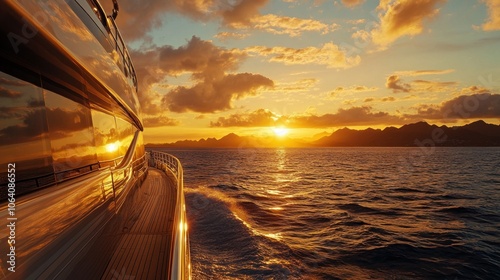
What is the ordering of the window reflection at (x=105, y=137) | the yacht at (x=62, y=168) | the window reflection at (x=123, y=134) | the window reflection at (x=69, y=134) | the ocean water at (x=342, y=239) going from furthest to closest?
the ocean water at (x=342, y=239) → the window reflection at (x=123, y=134) → the window reflection at (x=105, y=137) → the window reflection at (x=69, y=134) → the yacht at (x=62, y=168)

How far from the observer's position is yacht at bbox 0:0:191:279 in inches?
99.8

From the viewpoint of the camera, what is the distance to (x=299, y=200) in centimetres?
2344

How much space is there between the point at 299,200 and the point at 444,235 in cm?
1074

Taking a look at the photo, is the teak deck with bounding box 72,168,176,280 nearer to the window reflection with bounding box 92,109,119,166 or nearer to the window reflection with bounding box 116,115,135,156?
the window reflection with bounding box 92,109,119,166

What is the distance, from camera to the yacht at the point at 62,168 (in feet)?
8.32

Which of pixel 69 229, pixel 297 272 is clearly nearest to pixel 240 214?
pixel 297 272

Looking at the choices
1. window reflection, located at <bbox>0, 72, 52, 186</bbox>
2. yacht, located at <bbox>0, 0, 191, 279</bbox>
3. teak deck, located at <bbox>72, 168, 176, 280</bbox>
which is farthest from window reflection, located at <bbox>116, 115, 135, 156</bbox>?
window reflection, located at <bbox>0, 72, 52, 186</bbox>

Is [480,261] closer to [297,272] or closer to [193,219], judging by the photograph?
[297,272]

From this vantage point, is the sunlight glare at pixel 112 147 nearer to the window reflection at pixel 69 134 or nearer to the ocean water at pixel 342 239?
the window reflection at pixel 69 134

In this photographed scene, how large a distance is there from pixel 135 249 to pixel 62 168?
1852mm

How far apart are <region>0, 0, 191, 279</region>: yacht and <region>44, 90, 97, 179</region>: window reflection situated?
0.02 meters

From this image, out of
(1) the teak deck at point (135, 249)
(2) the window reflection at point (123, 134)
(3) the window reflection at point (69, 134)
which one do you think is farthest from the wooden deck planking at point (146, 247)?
(2) the window reflection at point (123, 134)

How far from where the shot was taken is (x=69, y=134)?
5117mm

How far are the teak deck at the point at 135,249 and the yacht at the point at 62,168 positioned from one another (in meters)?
0.02
